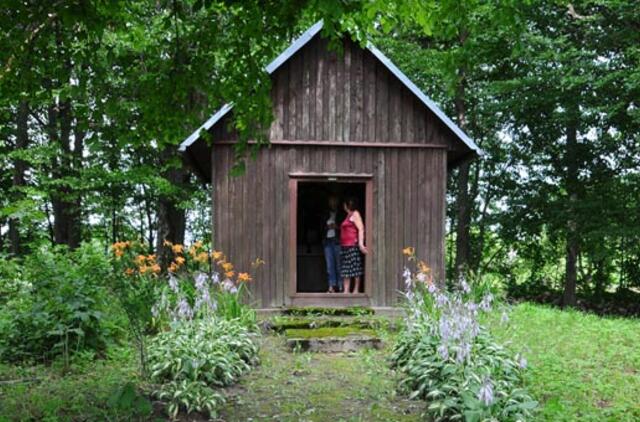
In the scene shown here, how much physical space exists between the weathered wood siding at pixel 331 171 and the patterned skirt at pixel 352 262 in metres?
0.44

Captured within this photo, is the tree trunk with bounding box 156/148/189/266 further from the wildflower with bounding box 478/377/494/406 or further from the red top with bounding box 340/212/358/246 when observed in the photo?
the wildflower with bounding box 478/377/494/406

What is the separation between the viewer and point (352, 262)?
10945 mm

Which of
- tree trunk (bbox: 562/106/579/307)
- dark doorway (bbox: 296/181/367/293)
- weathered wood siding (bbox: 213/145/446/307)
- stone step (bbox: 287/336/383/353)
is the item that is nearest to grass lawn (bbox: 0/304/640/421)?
stone step (bbox: 287/336/383/353)

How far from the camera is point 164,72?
5.61 metres

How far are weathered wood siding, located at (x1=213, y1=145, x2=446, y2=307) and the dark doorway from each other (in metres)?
3.17

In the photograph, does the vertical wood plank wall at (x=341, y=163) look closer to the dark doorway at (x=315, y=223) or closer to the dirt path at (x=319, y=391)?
the dirt path at (x=319, y=391)

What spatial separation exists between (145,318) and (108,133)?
1.75 metres

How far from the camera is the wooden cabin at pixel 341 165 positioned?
1035 cm

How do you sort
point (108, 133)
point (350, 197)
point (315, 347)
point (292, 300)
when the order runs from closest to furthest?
point (108, 133) → point (315, 347) → point (292, 300) → point (350, 197)

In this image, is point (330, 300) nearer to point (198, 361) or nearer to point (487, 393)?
point (198, 361)

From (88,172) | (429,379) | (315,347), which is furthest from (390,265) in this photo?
(88,172)

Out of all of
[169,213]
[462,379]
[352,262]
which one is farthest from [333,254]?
[169,213]

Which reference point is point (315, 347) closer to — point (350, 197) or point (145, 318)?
point (145, 318)

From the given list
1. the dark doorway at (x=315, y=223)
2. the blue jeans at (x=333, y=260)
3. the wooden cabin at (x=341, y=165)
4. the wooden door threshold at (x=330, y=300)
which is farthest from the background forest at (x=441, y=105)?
the dark doorway at (x=315, y=223)
